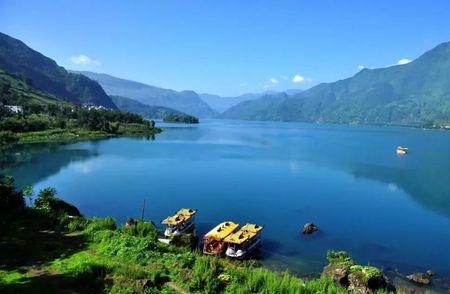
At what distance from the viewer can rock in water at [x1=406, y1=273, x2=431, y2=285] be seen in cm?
3945

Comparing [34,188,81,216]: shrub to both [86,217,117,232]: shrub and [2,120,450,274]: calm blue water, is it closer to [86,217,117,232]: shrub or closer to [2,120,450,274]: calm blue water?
[86,217,117,232]: shrub

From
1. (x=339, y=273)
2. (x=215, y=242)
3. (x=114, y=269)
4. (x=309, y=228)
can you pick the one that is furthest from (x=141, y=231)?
(x=309, y=228)

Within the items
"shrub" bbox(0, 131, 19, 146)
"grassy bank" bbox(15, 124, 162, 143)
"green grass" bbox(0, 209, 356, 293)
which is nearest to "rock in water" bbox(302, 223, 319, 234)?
"green grass" bbox(0, 209, 356, 293)

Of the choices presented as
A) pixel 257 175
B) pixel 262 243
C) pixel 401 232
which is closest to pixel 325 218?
pixel 401 232

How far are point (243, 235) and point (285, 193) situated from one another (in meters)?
35.4

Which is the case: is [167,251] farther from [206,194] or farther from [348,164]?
[348,164]

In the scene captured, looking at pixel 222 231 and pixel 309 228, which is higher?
pixel 222 231

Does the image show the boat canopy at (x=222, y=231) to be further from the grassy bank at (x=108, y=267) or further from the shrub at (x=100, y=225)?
the shrub at (x=100, y=225)

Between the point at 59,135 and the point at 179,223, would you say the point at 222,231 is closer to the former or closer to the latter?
the point at 179,223

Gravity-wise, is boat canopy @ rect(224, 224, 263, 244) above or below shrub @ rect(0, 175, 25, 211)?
below

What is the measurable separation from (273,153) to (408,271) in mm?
106562

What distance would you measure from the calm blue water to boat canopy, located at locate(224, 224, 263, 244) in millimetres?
2316

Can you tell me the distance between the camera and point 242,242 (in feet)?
145

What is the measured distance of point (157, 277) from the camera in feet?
82.1
